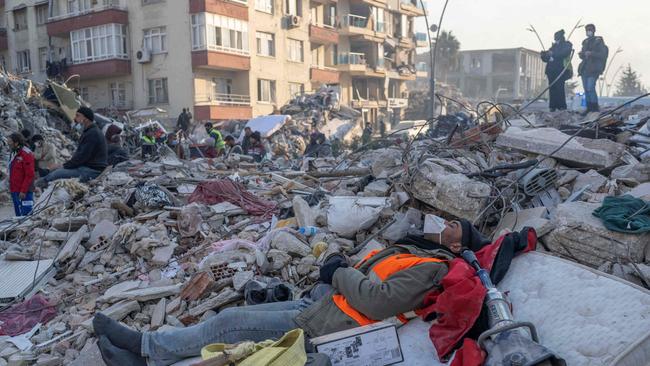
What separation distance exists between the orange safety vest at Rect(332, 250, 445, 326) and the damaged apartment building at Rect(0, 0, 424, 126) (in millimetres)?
26330

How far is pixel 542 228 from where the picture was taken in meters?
4.54

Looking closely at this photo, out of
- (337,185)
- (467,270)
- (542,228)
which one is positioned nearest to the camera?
Result: (467,270)

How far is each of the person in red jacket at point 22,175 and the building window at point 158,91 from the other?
22.4m

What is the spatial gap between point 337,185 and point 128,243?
9.86ft

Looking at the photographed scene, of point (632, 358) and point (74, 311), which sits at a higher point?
point (632, 358)

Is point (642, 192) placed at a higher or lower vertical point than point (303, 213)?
higher

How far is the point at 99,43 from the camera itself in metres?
31.8

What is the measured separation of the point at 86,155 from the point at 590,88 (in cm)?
1013

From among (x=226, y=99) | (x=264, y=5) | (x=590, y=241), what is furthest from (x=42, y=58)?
(x=590, y=241)

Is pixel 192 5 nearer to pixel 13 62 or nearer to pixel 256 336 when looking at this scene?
pixel 13 62

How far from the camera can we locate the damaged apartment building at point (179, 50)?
29812 millimetres

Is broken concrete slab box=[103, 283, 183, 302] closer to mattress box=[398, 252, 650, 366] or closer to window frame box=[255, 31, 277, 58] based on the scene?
mattress box=[398, 252, 650, 366]

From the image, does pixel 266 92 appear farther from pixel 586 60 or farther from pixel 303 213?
pixel 303 213

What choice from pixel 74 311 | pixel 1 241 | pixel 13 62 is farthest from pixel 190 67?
pixel 74 311
